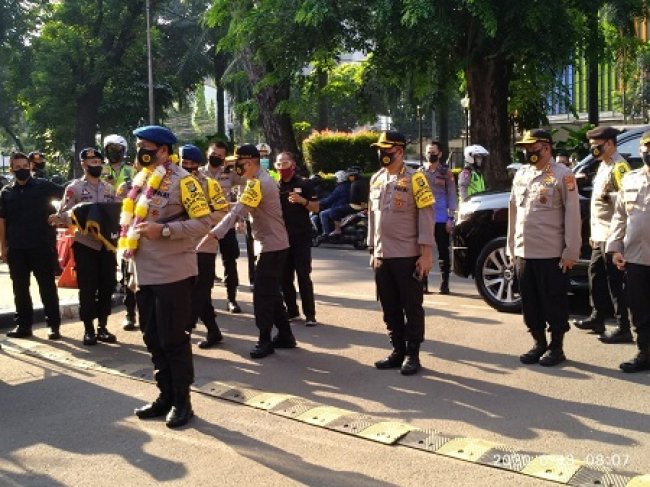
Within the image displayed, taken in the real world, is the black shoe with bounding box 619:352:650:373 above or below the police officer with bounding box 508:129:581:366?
below

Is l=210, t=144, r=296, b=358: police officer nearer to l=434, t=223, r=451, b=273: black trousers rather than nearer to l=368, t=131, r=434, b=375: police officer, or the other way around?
l=368, t=131, r=434, b=375: police officer

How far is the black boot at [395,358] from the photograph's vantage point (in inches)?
276

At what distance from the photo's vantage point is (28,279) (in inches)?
338

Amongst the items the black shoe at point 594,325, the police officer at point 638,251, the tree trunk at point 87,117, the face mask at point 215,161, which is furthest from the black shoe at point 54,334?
the tree trunk at point 87,117

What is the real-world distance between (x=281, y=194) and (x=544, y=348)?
3.04 metres

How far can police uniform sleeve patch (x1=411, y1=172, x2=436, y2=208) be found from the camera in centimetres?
667

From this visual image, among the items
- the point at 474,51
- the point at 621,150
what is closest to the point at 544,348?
the point at 621,150

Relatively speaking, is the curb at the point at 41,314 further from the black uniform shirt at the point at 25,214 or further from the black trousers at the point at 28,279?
the black uniform shirt at the point at 25,214

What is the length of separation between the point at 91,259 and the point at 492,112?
10.1m

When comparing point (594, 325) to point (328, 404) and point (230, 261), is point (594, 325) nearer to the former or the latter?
point (328, 404)

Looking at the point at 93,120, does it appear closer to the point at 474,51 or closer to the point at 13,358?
the point at 474,51

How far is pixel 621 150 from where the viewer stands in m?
8.93

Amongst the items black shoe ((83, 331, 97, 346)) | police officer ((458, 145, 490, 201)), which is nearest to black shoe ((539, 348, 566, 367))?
black shoe ((83, 331, 97, 346))

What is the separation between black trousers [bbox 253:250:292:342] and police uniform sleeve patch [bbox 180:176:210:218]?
199 cm
